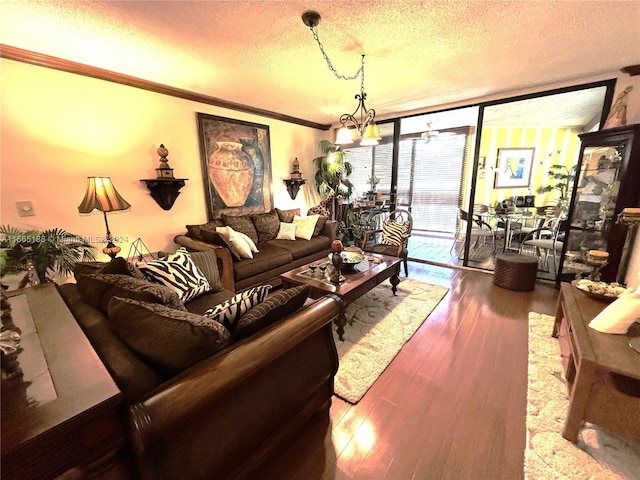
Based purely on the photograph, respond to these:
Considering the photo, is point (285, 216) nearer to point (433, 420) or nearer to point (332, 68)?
point (332, 68)

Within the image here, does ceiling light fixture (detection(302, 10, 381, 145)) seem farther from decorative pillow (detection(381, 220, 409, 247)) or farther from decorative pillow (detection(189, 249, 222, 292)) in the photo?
decorative pillow (detection(189, 249, 222, 292))

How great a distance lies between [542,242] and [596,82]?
1.98 meters

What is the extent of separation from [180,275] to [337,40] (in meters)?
2.18

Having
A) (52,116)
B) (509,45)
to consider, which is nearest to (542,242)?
(509,45)

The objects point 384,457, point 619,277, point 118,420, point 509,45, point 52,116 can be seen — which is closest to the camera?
point 118,420

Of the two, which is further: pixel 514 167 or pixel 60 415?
pixel 514 167

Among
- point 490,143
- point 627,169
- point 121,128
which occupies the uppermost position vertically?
point 490,143

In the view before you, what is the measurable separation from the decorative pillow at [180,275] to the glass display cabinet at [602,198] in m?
3.54

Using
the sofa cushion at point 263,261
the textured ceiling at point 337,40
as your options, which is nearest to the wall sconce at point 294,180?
the sofa cushion at point 263,261

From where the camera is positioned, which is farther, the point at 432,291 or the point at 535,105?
the point at 535,105

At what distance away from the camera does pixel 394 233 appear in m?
3.62

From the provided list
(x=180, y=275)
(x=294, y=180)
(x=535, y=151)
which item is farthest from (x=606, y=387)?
(x=535, y=151)

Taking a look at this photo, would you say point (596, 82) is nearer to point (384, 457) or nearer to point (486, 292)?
point (486, 292)

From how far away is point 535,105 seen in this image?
13.0 ft
